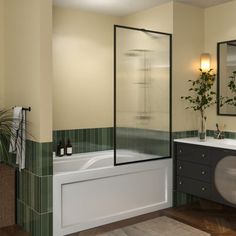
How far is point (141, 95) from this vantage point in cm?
404

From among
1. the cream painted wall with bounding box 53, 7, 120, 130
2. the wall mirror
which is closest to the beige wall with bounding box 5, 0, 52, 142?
the cream painted wall with bounding box 53, 7, 120, 130

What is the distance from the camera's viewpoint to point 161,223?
150 inches

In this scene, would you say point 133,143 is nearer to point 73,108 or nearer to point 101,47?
point 73,108

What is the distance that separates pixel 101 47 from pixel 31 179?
2.22m

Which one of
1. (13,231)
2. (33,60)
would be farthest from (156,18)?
(13,231)

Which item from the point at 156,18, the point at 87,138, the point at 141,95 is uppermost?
the point at 156,18

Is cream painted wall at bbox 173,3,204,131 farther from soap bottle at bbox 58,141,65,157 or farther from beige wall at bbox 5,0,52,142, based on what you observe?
beige wall at bbox 5,0,52,142

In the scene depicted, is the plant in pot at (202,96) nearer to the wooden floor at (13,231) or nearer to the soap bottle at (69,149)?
the soap bottle at (69,149)

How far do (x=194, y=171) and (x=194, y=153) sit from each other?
0.22 m

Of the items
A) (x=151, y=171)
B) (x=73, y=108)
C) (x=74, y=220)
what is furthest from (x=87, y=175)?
(x=73, y=108)

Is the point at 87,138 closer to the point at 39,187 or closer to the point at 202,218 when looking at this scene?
the point at 39,187

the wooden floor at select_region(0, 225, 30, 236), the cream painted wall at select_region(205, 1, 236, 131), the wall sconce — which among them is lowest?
the wooden floor at select_region(0, 225, 30, 236)

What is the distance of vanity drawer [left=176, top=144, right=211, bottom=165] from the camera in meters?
3.96

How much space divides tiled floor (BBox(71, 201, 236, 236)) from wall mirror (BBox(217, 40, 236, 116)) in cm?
121
